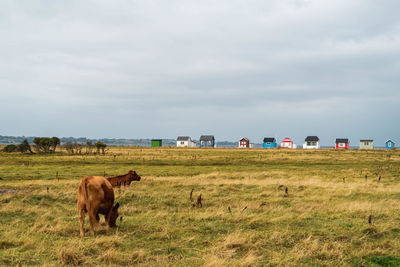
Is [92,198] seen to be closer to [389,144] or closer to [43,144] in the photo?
[43,144]

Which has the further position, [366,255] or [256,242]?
[256,242]

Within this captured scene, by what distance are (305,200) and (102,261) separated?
12.0 metres

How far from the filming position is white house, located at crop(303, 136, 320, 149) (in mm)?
121875

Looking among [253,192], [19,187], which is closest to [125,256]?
[253,192]

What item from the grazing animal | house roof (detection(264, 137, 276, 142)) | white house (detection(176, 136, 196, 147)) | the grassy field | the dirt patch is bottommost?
the dirt patch

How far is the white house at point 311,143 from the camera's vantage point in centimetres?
12188

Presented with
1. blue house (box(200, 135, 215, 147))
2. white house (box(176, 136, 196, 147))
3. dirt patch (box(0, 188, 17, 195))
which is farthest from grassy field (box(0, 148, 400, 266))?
blue house (box(200, 135, 215, 147))

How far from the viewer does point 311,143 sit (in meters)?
123

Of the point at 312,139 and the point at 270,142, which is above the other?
the point at 312,139

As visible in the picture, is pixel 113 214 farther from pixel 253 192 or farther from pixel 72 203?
pixel 253 192

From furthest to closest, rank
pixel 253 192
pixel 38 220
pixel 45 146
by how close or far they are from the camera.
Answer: pixel 45 146 < pixel 253 192 < pixel 38 220

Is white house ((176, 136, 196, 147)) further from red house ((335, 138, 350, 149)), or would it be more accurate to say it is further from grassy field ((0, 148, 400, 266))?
grassy field ((0, 148, 400, 266))

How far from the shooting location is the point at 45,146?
6600cm

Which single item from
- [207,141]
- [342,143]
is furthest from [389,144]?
[207,141]
